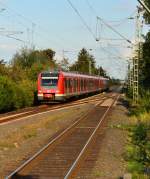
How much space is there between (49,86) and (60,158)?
32941 mm

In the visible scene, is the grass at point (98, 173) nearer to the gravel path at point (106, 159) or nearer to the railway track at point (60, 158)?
the gravel path at point (106, 159)

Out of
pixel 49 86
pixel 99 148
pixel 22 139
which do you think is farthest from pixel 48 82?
pixel 99 148

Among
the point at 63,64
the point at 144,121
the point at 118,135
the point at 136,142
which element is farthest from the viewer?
the point at 63,64

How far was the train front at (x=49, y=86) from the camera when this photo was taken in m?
48.3

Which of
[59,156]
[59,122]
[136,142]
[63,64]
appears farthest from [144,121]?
[63,64]

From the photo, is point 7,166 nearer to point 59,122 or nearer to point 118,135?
point 118,135

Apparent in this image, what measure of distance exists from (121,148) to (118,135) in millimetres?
4523

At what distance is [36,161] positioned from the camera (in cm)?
1530

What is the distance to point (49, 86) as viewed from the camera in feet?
161

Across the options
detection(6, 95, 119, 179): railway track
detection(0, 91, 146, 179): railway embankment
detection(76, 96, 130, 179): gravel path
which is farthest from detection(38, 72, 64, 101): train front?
detection(76, 96, 130, 179): gravel path

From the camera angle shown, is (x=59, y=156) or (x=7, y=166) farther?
(x=59, y=156)

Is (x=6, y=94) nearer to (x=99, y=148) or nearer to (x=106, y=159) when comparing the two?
(x=99, y=148)

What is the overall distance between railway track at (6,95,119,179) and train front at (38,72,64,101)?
77.8 ft

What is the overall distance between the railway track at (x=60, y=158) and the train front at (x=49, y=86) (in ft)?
77.8
